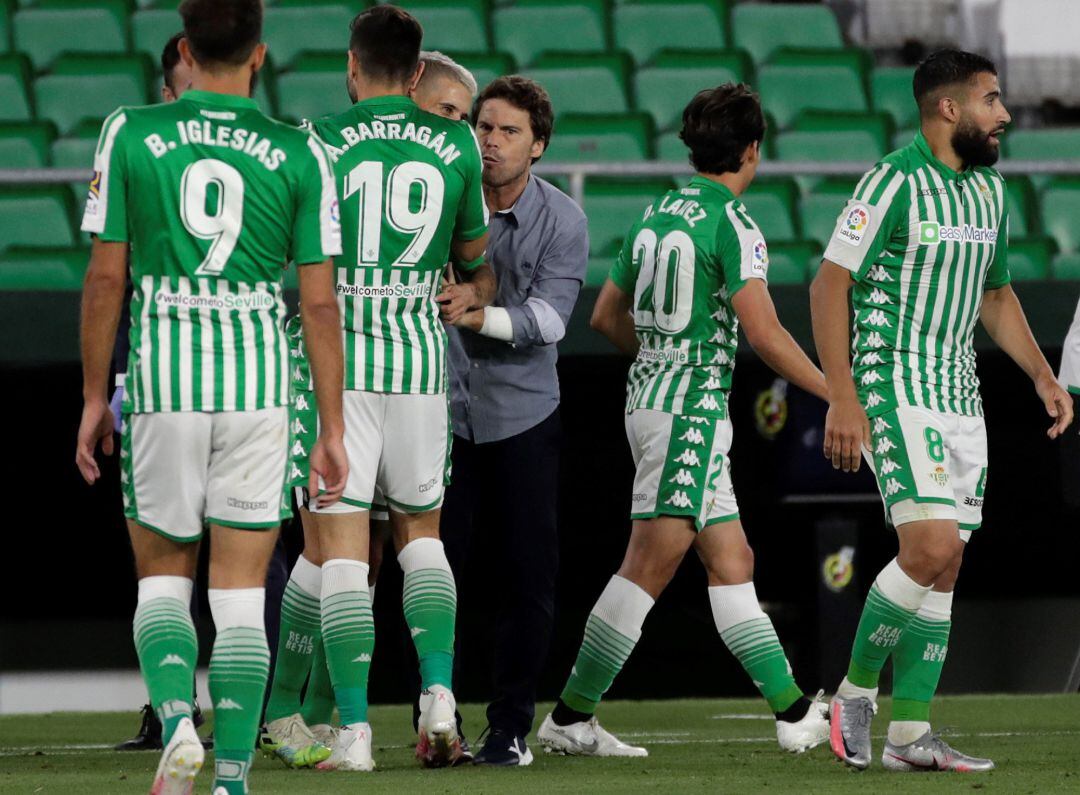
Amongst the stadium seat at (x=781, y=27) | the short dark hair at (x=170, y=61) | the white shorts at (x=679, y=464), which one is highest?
the stadium seat at (x=781, y=27)

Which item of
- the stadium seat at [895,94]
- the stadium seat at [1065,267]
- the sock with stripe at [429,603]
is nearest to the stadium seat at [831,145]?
the stadium seat at [895,94]

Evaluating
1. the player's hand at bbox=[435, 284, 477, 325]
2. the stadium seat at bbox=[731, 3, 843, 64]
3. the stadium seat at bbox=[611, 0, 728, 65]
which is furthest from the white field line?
the stadium seat at bbox=[731, 3, 843, 64]

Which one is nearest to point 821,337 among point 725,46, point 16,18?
point 725,46

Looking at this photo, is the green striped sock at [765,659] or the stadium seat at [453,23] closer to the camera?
the green striped sock at [765,659]

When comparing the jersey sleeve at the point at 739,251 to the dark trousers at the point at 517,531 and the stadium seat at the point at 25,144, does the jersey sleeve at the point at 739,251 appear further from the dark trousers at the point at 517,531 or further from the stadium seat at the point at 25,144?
the stadium seat at the point at 25,144

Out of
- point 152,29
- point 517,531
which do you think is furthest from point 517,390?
point 152,29

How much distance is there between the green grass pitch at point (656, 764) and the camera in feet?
13.1

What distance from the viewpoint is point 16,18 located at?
9.93 metres

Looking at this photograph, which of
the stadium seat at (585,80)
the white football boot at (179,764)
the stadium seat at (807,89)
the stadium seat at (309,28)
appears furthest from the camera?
the stadium seat at (309,28)

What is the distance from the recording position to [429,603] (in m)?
4.38

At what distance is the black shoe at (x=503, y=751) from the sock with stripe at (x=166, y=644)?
4.39ft

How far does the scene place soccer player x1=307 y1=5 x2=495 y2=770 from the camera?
429 cm

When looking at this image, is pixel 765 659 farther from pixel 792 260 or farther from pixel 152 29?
pixel 152 29

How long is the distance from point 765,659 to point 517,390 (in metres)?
1.00
